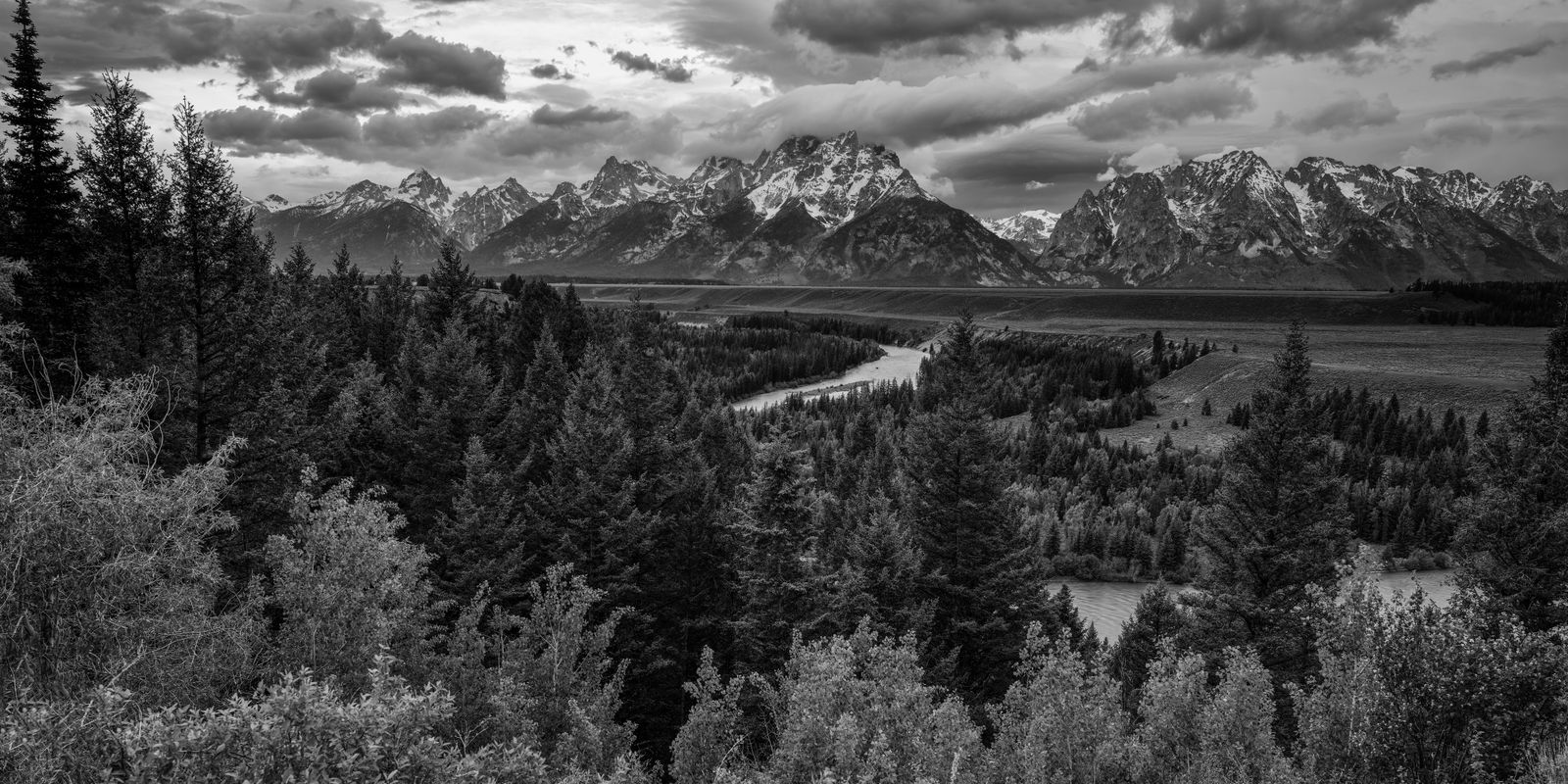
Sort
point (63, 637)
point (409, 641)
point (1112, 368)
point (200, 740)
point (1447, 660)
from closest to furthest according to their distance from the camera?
point (200, 740), point (63, 637), point (1447, 660), point (409, 641), point (1112, 368)

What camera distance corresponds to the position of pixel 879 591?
2789cm

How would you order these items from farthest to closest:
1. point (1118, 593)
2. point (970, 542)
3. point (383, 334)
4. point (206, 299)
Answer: point (1118, 593) < point (383, 334) < point (970, 542) < point (206, 299)

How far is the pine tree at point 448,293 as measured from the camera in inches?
2370

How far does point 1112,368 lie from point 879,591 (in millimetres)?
129702

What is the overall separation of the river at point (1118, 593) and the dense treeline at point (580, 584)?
1858 centimetres

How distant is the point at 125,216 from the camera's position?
24.2 m

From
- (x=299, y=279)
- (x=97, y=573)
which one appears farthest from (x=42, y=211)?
(x=299, y=279)

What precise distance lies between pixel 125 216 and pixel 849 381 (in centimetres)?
14322

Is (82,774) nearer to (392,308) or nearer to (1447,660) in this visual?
(1447,660)

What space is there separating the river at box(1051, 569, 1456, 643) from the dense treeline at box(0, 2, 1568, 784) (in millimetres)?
18581

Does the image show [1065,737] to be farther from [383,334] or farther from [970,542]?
[383,334]

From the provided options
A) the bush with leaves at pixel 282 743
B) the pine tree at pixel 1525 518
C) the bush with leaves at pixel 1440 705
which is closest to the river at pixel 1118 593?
the pine tree at pixel 1525 518

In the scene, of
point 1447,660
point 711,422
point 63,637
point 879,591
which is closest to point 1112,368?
point 711,422

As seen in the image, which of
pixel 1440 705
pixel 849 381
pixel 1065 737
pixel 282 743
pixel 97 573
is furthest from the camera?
pixel 849 381
